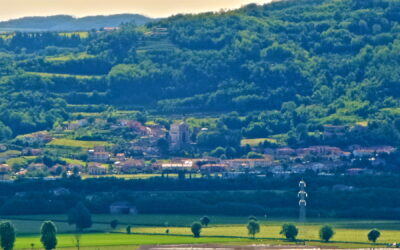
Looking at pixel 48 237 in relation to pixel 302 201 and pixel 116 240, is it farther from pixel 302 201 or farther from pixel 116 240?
pixel 302 201

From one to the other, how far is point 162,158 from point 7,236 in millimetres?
55110

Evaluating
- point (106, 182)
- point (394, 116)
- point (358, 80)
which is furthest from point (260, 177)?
point (358, 80)

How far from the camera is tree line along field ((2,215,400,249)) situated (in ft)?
390

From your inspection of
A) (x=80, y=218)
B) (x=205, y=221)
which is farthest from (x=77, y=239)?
(x=205, y=221)

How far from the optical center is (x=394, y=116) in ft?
573

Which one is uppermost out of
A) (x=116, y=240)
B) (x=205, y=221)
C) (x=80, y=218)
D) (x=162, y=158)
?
(x=80, y=218)

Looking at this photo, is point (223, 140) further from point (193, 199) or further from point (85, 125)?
point (193, 199)

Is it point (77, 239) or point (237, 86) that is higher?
point (237, 86)

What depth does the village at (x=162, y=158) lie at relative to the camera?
15738cm

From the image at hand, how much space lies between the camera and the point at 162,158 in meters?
168

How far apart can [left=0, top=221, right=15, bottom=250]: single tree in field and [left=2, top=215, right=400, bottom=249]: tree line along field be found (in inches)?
100.0

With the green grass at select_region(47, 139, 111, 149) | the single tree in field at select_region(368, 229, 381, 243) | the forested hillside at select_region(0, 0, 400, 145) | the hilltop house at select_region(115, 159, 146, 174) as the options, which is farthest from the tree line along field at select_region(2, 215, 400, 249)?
the forested hillside at select_region(0, 0, 400, 145)

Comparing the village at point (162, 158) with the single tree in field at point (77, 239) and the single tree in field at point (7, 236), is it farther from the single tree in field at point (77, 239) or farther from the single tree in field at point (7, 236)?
the single tree in field at point (7, 236)

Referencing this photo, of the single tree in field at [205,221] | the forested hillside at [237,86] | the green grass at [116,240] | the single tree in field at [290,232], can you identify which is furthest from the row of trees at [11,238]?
the forested hillside at [237,86]
